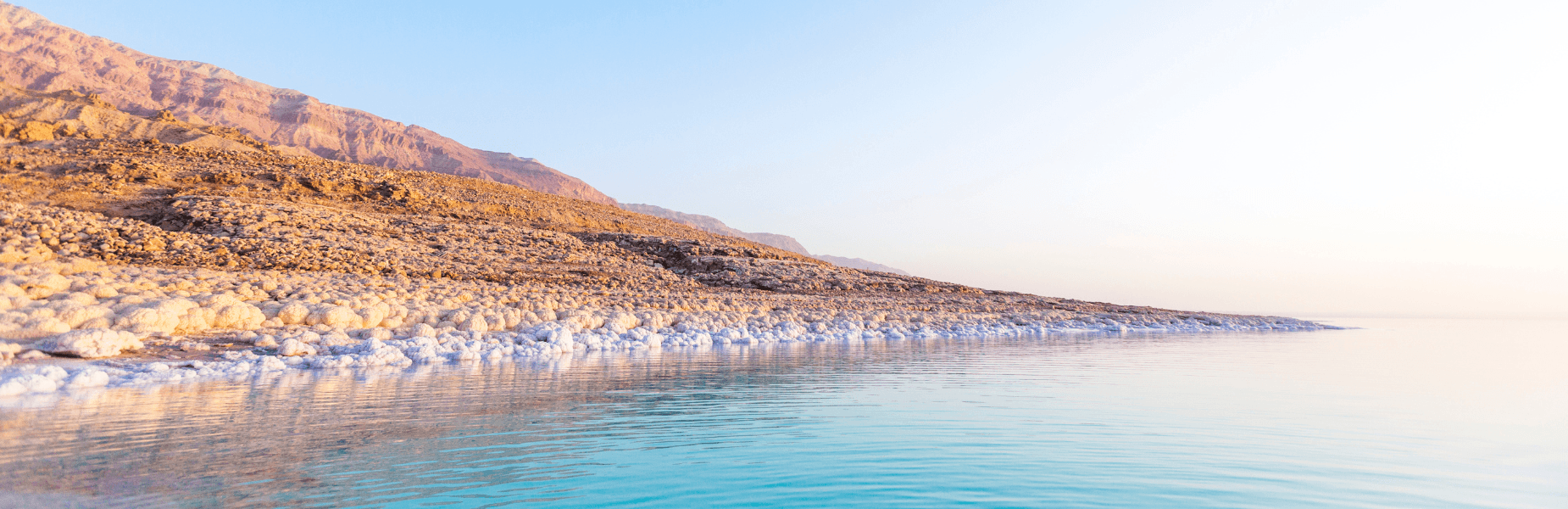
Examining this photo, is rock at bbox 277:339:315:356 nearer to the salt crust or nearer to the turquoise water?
the salt crust

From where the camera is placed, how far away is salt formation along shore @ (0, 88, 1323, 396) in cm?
1069

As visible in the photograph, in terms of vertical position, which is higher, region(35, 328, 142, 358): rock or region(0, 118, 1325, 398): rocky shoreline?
region(0, 118, 1325, 398): rocky shoreline

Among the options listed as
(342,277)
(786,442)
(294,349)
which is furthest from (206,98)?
(786,442)

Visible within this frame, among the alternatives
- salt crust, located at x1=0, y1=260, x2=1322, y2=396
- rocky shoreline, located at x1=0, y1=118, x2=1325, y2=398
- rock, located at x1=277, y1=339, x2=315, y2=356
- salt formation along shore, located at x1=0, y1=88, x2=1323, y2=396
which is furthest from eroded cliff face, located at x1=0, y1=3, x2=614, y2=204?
rock, located at x1=277, y1=339, x2=315, y2=356

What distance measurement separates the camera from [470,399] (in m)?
7.21

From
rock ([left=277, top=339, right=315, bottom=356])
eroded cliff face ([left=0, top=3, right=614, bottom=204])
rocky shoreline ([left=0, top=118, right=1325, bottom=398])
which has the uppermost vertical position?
eroded cliff face ([left=0, top=3, right=614, bottom=204])

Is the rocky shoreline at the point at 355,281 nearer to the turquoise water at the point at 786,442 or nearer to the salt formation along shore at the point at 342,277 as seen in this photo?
the salt formation along shore at the point at 342,277

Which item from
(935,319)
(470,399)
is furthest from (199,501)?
(935,319)

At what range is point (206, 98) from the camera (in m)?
126

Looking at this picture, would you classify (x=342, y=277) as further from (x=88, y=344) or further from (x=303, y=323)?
(x=88, y=344)

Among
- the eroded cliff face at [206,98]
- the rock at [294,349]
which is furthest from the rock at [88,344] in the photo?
the eroded cliff face at [206,98]

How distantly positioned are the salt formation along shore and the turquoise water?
2825mm

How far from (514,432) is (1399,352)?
19.2 metres

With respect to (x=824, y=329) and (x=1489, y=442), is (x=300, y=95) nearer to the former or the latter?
(x=824, y=329)
